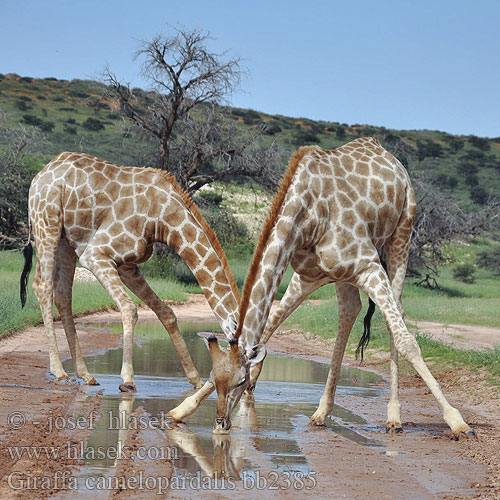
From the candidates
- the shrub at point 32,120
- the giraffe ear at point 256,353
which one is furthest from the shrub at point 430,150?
the giraffe ear at point 256,353

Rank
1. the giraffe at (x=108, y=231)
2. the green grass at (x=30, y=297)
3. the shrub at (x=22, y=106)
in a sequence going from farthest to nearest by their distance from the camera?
1. the shrub at (x=22, y=106)
2. the green grass at (x=30, y=297)
3. the giraffe at (x=108, y=231)

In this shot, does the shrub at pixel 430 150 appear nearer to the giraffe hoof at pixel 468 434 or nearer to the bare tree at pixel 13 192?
the bare tree at pixel 13 192

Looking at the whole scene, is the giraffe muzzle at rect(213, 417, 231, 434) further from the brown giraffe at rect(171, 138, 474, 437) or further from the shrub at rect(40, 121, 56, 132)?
the shrub at rect(40, 121, 56, 132)

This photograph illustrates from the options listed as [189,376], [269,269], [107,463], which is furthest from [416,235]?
[107,463]

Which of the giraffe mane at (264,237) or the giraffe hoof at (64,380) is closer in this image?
the giraffe mane at (264,237)

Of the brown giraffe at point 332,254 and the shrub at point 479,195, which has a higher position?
the brown giraffe at point 332,254

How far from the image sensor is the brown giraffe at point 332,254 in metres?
6.76

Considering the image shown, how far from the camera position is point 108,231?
364 inches

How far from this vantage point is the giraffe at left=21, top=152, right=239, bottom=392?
9.01m

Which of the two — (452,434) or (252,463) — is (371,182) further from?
(252,463)

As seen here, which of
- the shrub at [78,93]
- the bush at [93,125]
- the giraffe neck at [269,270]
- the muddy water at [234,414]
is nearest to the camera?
the muddy water at [234,414]

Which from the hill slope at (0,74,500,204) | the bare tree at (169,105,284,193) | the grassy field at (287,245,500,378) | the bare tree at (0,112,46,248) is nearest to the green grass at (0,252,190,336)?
the bare tree at (0,112,46,248)

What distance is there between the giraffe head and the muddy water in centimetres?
17

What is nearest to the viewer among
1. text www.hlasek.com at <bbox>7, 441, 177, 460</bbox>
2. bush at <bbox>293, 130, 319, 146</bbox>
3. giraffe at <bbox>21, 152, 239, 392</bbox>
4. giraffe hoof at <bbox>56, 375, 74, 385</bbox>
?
text www.hlasek.com at <bbox>7, 441, 177, 460</bbox>
